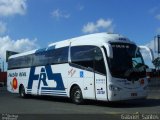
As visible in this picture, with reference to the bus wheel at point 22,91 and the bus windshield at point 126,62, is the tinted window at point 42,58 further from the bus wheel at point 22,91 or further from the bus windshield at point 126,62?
the bus windshield at point 126,62

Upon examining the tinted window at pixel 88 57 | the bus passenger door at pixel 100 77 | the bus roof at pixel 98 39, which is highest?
the bus roof at pixel 98 39

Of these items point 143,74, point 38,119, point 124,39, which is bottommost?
point 38,119

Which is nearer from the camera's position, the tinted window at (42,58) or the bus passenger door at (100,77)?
the bus passenger door at (100,77)

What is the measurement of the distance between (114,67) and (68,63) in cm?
396

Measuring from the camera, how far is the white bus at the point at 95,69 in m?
19.6

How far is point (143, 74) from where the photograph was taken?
803 inches

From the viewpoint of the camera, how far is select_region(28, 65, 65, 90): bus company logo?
78.6 ft

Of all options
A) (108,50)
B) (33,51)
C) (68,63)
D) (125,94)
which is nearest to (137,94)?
(125,94)

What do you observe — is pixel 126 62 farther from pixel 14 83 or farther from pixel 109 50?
pixel 14 83

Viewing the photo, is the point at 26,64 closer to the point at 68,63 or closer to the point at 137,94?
the point at 68,63

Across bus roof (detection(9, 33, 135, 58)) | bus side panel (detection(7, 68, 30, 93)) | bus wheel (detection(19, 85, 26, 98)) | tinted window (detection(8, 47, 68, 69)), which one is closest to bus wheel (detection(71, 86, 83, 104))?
tinted window (detection(8, 47, 68, 69))

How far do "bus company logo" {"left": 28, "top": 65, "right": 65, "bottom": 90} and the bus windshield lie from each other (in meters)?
4.71

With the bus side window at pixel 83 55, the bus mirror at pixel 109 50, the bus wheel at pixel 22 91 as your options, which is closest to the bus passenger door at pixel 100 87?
the bus side window at pixel 83 55

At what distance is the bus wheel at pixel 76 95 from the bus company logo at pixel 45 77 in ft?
3.69
